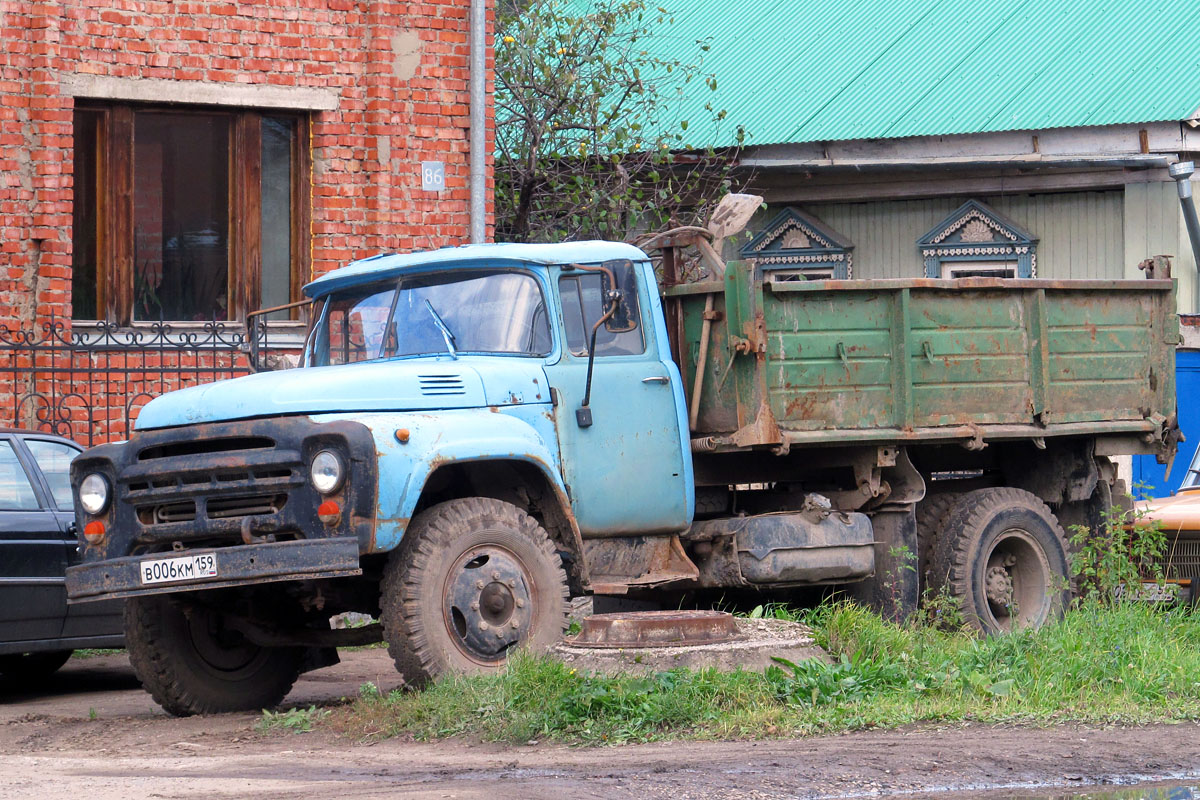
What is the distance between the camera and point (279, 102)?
13.2 metres

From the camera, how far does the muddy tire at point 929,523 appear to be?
10.3 meters

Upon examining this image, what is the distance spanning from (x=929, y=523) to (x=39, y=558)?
17.0 feet

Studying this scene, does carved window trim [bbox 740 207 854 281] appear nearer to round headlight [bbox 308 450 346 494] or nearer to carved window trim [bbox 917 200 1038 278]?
carved window trim [bbox 917 200 1038 278]

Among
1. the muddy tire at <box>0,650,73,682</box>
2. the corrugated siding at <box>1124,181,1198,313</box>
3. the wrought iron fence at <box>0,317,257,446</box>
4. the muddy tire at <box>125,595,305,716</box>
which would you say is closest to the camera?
the muddy tire at <box>125,595,305,716</box>

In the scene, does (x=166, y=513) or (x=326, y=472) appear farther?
(x=166, y=513)

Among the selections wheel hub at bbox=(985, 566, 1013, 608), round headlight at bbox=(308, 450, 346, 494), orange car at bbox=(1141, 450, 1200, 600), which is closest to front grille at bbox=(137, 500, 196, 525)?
round headlight at bbox=(308, 450, 346, 494)

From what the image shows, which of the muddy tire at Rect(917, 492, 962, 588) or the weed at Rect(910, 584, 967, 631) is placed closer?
the weed at Rect(910, 584, 967, 631)

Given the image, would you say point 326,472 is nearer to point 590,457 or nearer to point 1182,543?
point 590,457

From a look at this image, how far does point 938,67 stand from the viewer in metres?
18.6

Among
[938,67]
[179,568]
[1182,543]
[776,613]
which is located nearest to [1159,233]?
[938,67]

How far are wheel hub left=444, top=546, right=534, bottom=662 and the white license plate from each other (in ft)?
3.44

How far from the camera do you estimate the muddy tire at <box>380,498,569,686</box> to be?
24.5 feet

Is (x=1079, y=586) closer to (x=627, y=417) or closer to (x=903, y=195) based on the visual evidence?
(x=627, y=417)

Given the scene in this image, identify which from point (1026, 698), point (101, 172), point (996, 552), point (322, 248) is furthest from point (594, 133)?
point (1026, 698)
